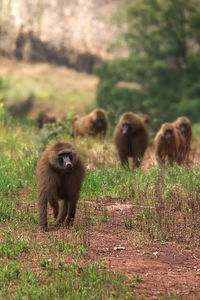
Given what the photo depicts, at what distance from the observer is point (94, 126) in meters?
15.6

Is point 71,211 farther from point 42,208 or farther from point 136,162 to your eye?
point 136,162

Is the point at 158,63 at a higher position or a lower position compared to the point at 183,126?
higher

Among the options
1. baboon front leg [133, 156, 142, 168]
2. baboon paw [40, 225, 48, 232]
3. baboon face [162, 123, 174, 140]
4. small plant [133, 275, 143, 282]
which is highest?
baboon face [162, 123, 174, 140]

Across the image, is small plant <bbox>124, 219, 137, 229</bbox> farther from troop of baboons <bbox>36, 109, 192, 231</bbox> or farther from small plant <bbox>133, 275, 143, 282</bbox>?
small plant <bbox>133, 275, 143, 282</bbox>

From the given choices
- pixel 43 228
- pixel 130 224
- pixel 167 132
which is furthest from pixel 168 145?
pixel 43 228

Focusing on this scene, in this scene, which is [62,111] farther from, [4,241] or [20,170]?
[4,241]

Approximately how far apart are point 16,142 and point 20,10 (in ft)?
91.0

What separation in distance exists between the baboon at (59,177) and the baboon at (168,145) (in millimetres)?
4856

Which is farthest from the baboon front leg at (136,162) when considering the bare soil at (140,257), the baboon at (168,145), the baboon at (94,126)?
the baboon at (94,126)

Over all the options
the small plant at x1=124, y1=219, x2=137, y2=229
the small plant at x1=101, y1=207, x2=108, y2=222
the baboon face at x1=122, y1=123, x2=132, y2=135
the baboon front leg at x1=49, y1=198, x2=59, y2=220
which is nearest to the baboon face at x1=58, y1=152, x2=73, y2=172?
the baboon front leg at x1=49, y1=198, x2=59, y2=220

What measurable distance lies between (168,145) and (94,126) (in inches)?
155

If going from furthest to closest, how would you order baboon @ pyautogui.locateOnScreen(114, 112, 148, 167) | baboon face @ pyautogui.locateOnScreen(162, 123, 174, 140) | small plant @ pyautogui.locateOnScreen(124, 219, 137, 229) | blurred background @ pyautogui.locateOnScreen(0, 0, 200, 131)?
blurred background @ pyautogui.locateOnScreen(0, 0, 200, 131) < baboon face @ pyautogui.locateOnScreen(162, 123, 174, 140) < baboon @ pyautogui.locateOnScreen(114, 112, 148, 167) < small plant @ pyautogui.locateOnScreen(124, 219, 137, 229)

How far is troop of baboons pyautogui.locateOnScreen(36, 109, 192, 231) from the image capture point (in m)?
7.21

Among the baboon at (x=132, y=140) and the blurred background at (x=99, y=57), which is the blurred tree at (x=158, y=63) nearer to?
the blurred background at (x=99, y=57)
